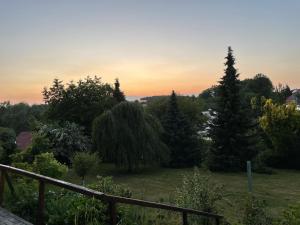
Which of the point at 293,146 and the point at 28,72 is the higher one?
the point at 28,72

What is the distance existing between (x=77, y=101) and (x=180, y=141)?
10.0m

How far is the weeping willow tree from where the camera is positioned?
1083 inches

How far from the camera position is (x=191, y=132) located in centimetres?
3231

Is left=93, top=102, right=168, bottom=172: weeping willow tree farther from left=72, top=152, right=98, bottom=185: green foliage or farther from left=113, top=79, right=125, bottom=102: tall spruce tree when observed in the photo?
left=113, top=79, right=125, bottom=102: tall spruce tree

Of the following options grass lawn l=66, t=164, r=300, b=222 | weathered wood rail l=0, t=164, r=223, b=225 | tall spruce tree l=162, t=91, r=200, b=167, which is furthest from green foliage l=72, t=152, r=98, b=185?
tall spruce tree l=162, t=91, r=200, b=167

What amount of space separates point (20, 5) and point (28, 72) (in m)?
6.80

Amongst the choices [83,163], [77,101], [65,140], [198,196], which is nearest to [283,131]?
[65,140]

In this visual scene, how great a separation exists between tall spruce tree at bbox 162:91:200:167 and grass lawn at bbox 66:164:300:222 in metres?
2.13

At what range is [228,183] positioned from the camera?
914 inches

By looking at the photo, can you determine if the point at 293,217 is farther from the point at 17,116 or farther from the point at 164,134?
the point at 17,116

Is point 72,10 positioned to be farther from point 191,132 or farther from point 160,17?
point 191,132

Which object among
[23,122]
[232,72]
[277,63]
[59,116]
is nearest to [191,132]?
[232,72]

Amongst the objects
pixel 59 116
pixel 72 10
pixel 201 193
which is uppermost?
pixel 72 10

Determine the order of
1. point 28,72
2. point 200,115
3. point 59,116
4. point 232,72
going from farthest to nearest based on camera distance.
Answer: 1. point 200,115
2. point 59,116
3. point 232,72
4. point 28,72
